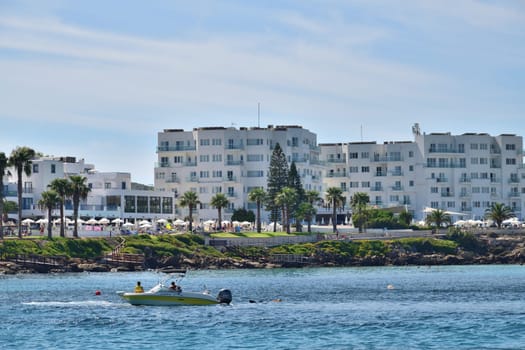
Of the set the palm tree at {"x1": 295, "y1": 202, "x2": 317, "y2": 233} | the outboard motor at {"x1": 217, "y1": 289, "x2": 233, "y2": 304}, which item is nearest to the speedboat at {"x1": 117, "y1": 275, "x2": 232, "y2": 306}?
the outboard motor at {"x1": 217, "y1": 289, "x2": 233, "y2": 304}

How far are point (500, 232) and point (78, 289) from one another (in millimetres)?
97717

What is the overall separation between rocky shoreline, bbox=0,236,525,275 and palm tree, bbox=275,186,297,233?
60.5 feet

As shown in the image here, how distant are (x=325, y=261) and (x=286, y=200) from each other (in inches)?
833

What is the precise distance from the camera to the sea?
68438 millimetres

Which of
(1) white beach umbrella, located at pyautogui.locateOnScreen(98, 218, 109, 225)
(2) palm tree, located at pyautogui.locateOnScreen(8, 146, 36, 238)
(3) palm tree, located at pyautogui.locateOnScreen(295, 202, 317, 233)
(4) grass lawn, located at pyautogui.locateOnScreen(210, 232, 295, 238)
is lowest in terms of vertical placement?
(4) grass lawn, located at pyautogui.locateOnScreen(210, 232, 295, 238)

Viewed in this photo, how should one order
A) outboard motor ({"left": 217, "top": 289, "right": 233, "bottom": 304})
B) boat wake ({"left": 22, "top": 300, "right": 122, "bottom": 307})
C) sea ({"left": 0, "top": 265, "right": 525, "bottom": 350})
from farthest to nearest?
boat wake ({"left": 22, "top": 300, "right": 122, "bottom": 307})
outboard motor ({"left": 217, "top": 289, "right": 233, "bottom": 304})
sea ({"left": 0, "top": 265, "right": 525, "bottom": 350})

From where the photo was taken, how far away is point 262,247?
568 feet

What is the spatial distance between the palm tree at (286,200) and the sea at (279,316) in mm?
63414

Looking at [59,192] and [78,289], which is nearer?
[78,289]

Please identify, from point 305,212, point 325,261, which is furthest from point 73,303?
point 305,212

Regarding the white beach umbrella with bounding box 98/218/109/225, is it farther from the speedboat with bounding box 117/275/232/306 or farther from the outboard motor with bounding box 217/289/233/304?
the outboard motor with bounding box 217/289/233/304

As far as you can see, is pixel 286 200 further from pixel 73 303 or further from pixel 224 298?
pixel 224 298

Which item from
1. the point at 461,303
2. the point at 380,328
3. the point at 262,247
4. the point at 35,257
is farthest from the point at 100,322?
the point at 262,247

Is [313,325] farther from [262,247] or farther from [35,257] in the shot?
[262,247]
